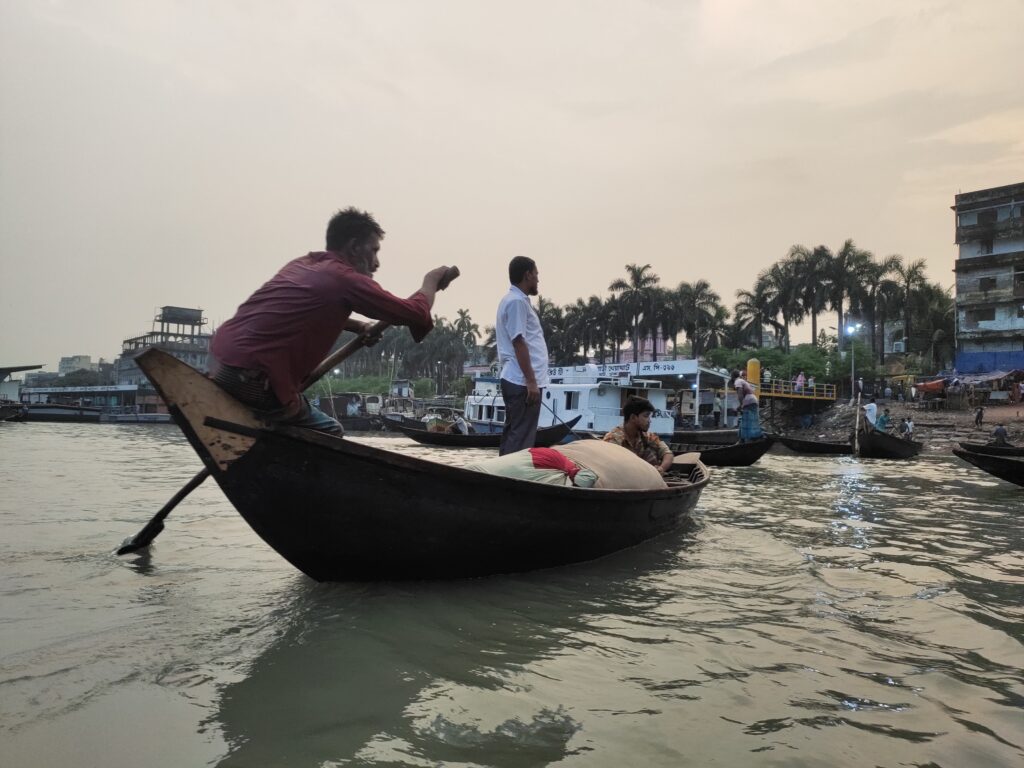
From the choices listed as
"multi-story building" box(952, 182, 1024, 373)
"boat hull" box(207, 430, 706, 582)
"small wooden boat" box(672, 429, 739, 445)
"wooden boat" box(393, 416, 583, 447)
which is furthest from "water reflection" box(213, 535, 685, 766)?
"multi-story building" box(952, 182, 1024, 373)

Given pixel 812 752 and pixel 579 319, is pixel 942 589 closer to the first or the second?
pixel 812 752

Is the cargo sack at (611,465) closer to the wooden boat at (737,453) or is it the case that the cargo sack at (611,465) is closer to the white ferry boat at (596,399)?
the wooden boat at (737,453)

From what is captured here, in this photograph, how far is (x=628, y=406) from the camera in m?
5.61

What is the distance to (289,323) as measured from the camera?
9.03 feet

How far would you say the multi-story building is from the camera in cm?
3541

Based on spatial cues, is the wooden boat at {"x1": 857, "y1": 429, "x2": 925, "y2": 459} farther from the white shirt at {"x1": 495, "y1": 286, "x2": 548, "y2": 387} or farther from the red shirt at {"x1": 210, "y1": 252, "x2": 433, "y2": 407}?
the red shirt at {"x1": 210, "y1": 252, "x2": 433, "y2": 407}

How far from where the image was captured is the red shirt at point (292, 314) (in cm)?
274

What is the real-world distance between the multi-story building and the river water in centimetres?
3861

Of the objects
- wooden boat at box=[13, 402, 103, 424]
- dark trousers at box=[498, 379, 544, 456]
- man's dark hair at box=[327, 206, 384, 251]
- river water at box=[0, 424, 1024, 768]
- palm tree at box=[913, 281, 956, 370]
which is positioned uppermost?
palm tree at box=[913, 281, 956, 370]

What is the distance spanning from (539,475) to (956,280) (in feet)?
142

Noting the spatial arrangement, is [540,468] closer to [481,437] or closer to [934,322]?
[481,437]

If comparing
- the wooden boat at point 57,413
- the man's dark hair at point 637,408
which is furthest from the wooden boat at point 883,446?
the wooden boat at point 57,413

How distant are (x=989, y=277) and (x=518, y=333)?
42057mm

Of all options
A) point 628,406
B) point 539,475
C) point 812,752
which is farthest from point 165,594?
point 628,406
